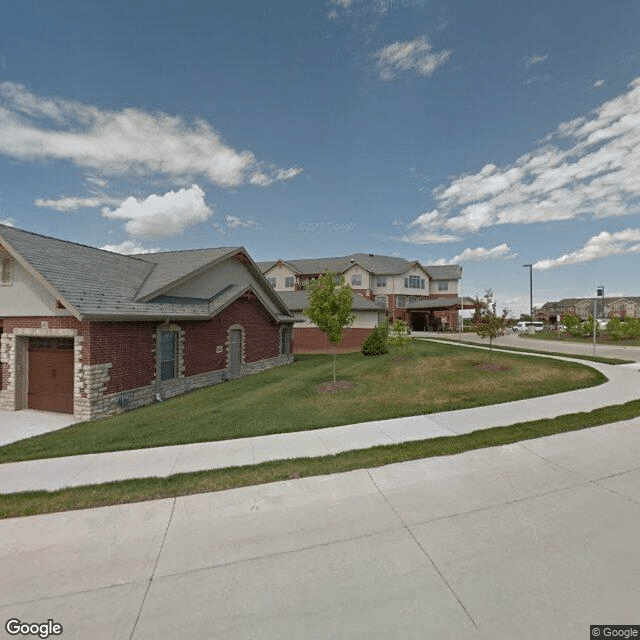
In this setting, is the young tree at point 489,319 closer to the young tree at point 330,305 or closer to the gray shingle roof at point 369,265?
the young tree at point 330,305

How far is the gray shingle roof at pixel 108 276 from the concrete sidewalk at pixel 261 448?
4900mm

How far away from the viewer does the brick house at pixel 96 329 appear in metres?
10.2

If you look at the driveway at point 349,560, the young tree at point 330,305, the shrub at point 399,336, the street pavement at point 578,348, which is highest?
the young tree at point 330,305

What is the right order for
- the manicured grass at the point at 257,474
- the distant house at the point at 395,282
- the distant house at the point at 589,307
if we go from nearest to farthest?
1. the manicured grass at the point at 257,474
2. the distant house at the point at 395,282
3. the distant house at the point at 589,307

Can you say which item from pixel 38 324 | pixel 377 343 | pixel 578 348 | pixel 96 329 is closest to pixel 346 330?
pixel 377 343

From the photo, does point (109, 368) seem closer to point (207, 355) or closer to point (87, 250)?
point (207, 355)

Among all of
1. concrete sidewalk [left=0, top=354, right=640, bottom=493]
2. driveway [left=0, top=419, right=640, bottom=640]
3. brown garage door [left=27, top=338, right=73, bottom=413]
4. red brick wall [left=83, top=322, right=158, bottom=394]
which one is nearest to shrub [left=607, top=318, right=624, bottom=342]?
concrete sidewalk [left=0, top=354, right=640, bottom=493]

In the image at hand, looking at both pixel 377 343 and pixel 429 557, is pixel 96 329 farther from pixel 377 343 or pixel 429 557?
pixel 377 343

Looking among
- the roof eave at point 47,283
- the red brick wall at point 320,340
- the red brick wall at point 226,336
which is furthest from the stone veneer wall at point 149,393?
the red brick wall at point 320,340

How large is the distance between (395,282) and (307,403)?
39485 millimetres

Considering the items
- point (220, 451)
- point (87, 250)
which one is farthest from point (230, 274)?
point (220, 451)

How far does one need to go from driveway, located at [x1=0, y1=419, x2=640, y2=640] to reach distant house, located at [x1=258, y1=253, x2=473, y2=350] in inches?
1513

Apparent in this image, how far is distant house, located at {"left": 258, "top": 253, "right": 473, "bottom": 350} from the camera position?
4613cm

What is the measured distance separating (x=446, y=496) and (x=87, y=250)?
16.2 meters
